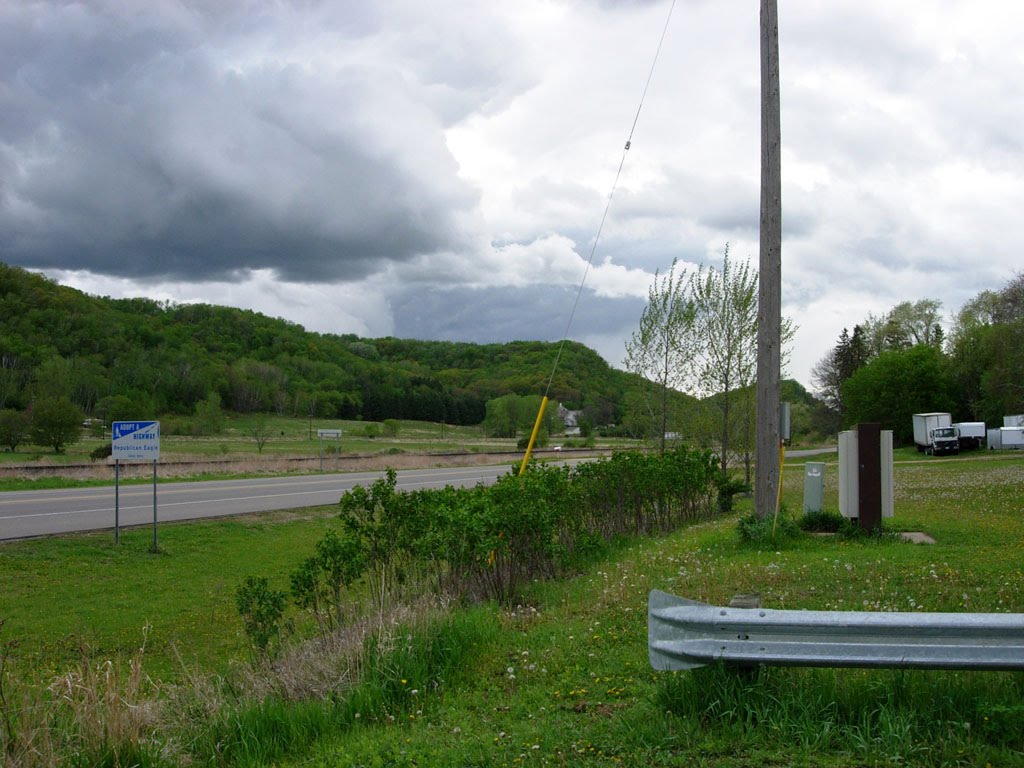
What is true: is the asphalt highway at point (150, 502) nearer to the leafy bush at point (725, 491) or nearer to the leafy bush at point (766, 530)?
the leafy bush at point (725, 491)

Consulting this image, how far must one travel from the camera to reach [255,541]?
17922 millimetres

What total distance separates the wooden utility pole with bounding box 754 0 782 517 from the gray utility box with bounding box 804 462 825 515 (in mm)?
774

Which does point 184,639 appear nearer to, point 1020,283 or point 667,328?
point 667,328

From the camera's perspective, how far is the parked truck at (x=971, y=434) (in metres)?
62.7

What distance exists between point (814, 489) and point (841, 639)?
8.60 m

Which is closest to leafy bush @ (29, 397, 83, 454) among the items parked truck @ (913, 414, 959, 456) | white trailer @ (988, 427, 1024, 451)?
parked truck @ (913, 414, 959, 456)

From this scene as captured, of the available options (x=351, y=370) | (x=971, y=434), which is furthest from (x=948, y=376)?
(x=351, y=370)

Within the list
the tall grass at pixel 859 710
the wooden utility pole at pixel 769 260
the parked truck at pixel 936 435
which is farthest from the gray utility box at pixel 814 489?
the parked truck at pixel 936 435

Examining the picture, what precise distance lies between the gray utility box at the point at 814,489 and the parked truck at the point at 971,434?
5631 centimetres

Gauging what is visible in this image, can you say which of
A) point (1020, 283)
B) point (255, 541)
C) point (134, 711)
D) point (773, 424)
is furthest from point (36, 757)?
point (1020, 283)

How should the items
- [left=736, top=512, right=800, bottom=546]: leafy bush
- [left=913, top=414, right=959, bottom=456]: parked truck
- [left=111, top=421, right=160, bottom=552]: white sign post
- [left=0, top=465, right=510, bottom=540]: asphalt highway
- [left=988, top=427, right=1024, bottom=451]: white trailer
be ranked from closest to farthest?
[left=736, top=512, right=800, bottom=546]: leafy bush < [left=111, top=421, right=160, bottom=552]: white sign post < [left=0, top=465, right=510, bottom=540]: asphalt highway < [left=988, top=427, right=1024, bottom=451]: white trailer < [left=913, top=414, right=959, bottom=456]: parked truck

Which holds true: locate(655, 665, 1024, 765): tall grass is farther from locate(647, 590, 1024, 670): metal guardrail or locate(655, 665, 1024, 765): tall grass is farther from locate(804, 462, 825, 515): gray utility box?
locate(804, 462, 825, 515): gray utility box

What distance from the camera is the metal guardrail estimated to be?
158 inches

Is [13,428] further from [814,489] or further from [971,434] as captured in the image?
[971,434]
